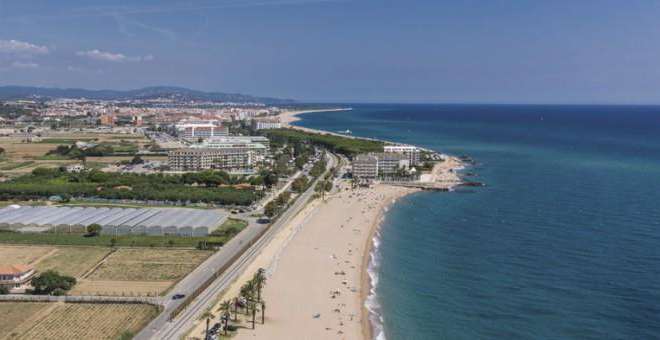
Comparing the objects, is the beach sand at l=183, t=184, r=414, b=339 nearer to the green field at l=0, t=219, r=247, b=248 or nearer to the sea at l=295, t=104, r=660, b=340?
the sea at l=295, t=104, r=660, b=340

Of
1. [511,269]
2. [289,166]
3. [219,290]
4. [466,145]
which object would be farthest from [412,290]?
[466,145]

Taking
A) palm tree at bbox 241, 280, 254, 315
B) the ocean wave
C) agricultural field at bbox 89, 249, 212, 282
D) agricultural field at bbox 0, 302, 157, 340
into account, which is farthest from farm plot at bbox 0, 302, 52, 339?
the ocean wave

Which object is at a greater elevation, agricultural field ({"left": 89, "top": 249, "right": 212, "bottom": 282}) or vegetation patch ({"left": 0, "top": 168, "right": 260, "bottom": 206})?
vegetation patch ({"left": 0, "top": 168, "right": 260, "bottom": 206})

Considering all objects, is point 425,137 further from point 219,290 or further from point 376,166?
point 219,290

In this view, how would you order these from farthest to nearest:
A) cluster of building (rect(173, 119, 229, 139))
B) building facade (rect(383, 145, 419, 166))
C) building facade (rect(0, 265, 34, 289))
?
cluster of building (rect(173, 119, 229, 139)) → building facade (rect(383, 145, 419, 166)) → building facade (rect(0, 265, 34, 289))

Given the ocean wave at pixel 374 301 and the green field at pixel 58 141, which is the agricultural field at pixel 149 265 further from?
the green field at pixel 58 141

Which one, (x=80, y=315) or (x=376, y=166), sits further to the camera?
(x=376, y=166)

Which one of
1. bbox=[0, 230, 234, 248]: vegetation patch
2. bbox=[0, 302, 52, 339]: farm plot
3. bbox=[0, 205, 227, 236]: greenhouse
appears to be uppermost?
bbox=[0, 205, 227, 236]: greenhouse

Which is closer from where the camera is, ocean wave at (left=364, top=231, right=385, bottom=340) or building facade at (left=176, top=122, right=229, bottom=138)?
ocean wave at (left=364, top=231, right=385, bottom=340)
